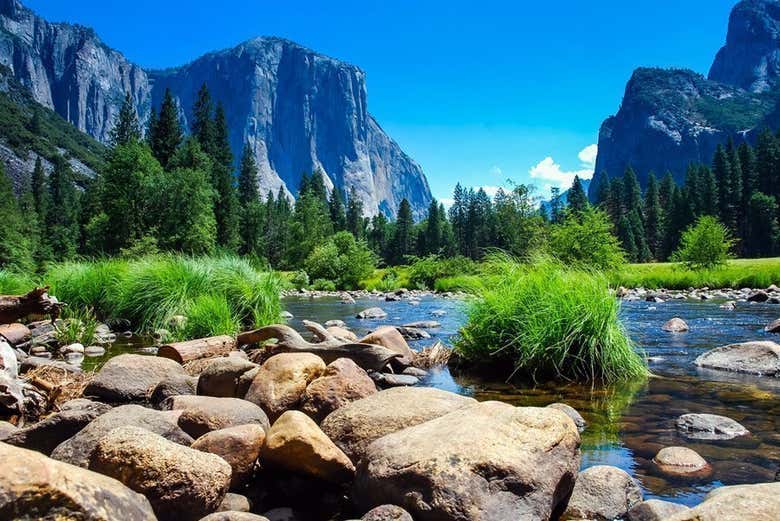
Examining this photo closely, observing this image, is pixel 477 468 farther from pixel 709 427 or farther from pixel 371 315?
pixel 371 315

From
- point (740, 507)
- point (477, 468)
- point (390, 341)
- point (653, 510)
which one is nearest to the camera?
point (740, 507)

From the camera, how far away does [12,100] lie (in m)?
161

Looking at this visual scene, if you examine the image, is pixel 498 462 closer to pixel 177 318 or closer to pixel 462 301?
pixel 462 301

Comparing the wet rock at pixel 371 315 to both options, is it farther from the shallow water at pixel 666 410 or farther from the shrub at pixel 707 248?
the shrub at pixel 707 248

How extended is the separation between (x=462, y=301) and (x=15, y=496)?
7646 millimetres

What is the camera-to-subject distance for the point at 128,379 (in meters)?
6.30

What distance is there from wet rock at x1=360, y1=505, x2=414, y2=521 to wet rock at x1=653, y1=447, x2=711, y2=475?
94.9 inches

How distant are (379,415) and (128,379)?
347 cm

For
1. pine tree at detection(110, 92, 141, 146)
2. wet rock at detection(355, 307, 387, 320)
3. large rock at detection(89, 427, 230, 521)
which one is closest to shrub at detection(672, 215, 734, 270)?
wet rock at detection(355, 307, 387, 320)

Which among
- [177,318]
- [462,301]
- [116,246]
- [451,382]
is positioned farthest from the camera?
[116,246]

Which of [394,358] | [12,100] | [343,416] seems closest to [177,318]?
[394,358]

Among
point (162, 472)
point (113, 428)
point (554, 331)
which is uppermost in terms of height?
point (554, 331)

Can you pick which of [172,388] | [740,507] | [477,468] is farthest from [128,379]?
[740,507]

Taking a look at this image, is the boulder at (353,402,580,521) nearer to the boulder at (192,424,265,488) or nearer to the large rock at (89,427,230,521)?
the boulder at (192,424,265,488)
